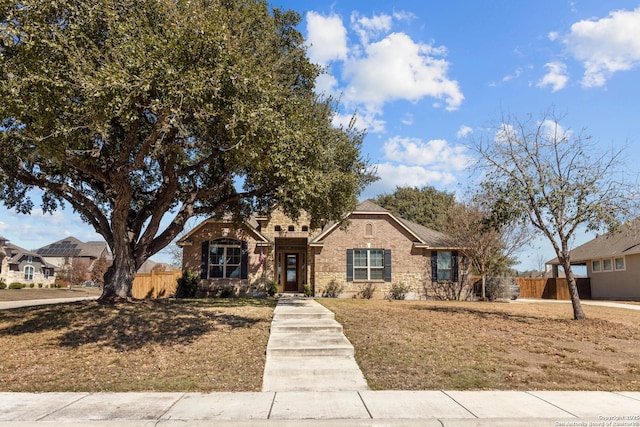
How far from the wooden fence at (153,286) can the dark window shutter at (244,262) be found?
11.3 feet

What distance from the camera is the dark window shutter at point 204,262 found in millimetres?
21859

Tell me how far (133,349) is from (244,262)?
42.3 ft

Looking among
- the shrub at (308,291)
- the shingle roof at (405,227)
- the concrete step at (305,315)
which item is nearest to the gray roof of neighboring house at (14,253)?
the shrub at (308,291)

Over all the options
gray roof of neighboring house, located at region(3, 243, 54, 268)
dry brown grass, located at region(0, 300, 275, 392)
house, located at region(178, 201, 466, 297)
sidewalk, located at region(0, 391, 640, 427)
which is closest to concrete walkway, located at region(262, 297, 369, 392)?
dry brown grass, located at region(0, 300, 275, 392)

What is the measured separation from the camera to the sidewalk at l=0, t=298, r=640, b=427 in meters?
5.51

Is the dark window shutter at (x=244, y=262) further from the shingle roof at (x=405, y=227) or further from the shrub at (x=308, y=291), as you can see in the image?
the shingle roof at (x=405, y=227)

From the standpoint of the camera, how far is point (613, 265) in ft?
86.8

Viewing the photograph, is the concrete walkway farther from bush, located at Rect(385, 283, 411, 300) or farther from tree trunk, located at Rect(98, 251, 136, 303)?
bush, located at Rect(385, 283, 411, 300)

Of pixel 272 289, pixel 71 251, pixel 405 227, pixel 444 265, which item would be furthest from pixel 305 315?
pixel 71 251

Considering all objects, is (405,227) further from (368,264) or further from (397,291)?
(397,291)

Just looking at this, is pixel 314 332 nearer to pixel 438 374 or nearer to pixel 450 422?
pixel 438 374

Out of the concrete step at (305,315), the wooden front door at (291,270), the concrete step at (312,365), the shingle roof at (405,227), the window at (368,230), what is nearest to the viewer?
the concrete step at (312,365)

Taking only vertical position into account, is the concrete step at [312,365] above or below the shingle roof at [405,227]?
below

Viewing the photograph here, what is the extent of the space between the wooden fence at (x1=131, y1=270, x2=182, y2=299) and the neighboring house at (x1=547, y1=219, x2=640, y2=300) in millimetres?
22758
